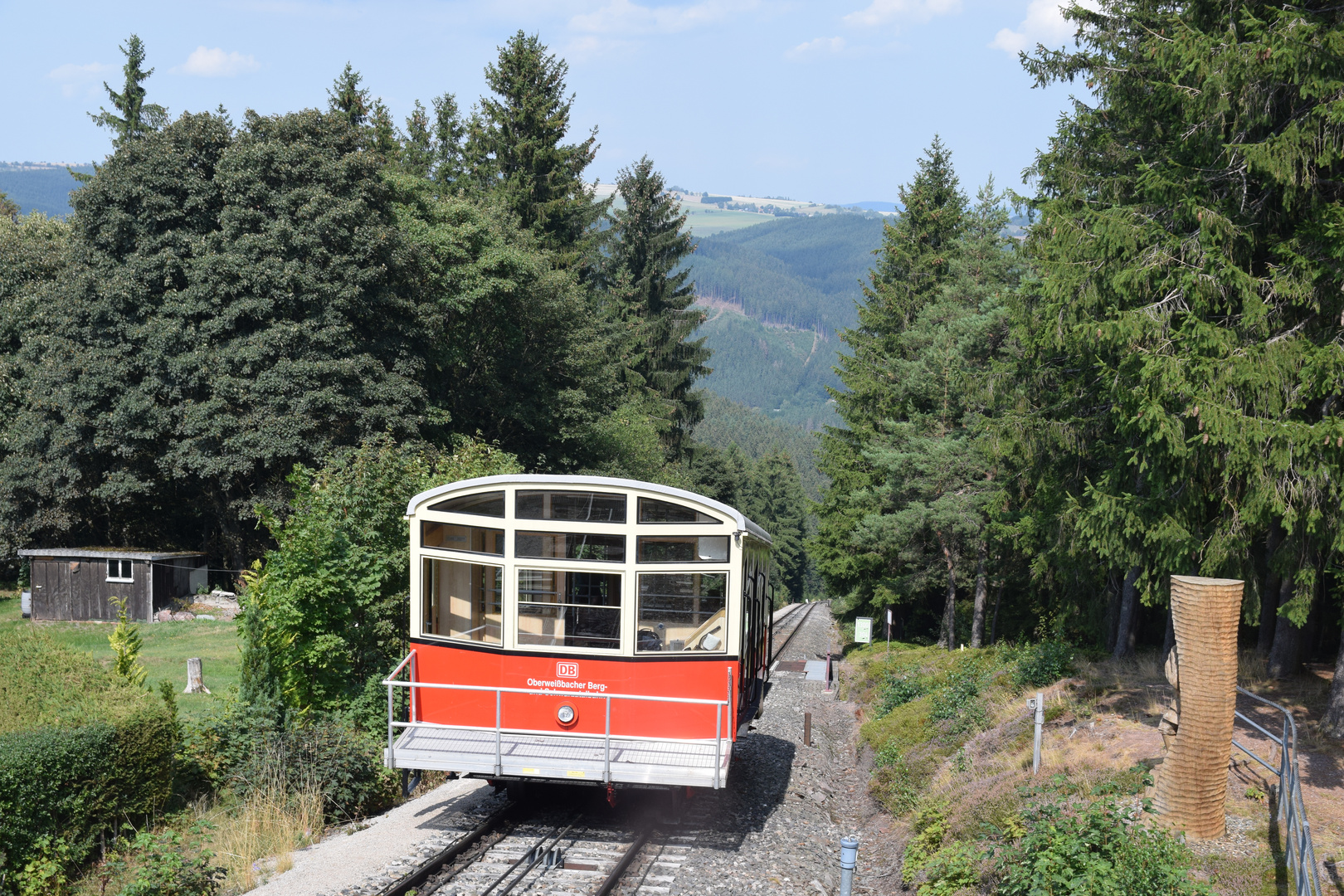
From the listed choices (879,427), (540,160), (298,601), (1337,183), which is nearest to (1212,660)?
(1337,183)

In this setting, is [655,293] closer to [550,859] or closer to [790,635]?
[790,635]

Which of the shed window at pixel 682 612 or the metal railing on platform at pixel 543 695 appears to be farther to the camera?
the shed window at pixel 682 612

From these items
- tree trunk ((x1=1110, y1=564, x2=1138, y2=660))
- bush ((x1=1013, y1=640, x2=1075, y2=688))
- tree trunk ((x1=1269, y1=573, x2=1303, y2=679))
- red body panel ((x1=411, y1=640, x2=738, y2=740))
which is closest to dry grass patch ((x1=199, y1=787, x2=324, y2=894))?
red body panel ((x1=411, y1=640, x2=738, y2=740))

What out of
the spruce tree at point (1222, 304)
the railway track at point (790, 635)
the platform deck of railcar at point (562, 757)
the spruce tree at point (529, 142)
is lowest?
the railway track at point (790, 635)

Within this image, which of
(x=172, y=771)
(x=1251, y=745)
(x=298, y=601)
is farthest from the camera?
(x=298, y=601)

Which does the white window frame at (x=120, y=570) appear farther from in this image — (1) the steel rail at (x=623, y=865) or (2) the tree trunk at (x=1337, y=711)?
(2) the tree trunk at (x=1337, y=711)

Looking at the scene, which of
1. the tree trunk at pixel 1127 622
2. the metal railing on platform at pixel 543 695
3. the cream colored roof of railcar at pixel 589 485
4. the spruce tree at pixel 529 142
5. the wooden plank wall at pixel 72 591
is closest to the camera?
the metal railing on platform at pixel 543 695

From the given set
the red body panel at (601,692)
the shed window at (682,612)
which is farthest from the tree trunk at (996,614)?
the red body panel at (601,692)

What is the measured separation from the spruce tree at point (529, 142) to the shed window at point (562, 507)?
1508 inches

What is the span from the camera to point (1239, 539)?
11.7 metres

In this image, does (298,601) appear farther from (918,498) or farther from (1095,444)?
(918,498)

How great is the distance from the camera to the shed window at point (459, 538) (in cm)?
1080

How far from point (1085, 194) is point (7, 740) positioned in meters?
17.3

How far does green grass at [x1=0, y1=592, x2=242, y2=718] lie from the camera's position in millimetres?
17406
